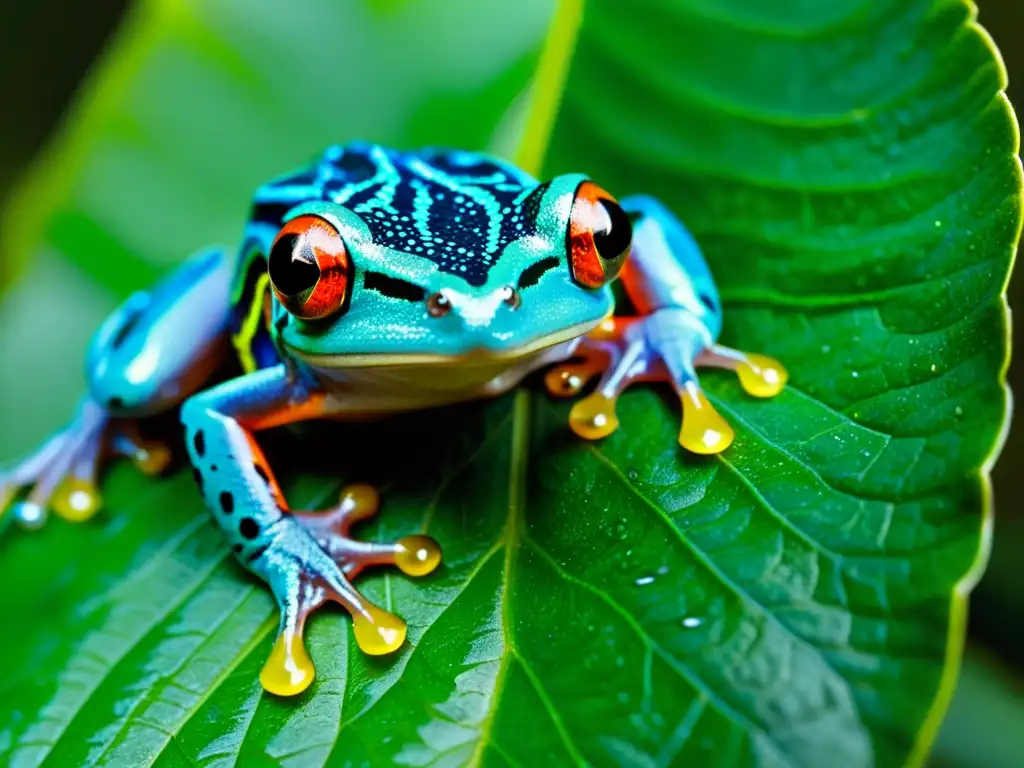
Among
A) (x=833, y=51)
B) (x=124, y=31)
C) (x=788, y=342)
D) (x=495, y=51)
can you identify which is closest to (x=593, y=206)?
(x=788, y=342)

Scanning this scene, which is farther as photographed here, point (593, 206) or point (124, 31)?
point (124, 31)

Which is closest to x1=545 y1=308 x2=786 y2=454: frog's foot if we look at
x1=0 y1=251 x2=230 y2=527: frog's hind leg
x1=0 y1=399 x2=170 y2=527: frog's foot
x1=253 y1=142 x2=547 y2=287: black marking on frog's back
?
x1=253 y1=142 x2=547 y2=287: black marking on frog's back

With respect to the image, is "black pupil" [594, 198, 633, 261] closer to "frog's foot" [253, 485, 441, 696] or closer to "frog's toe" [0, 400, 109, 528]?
"frog's foot" [253, 485, 441, 696]

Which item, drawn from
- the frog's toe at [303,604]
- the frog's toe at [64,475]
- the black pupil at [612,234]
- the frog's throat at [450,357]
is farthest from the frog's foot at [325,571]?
the frog's toe at [64,475]

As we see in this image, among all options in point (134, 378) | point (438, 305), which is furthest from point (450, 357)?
point (134, 378)

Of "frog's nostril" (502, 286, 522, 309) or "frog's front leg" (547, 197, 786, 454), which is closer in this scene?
"frog's nostril" (502, 286, 522, 309)

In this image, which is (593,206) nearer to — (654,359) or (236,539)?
(654,359)

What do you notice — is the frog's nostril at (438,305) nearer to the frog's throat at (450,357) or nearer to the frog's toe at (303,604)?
the frog's throat at (450,357)

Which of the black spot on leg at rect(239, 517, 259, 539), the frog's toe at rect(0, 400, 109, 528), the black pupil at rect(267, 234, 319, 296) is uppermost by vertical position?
the black pupil at rect(267, 234, 319, 296)
